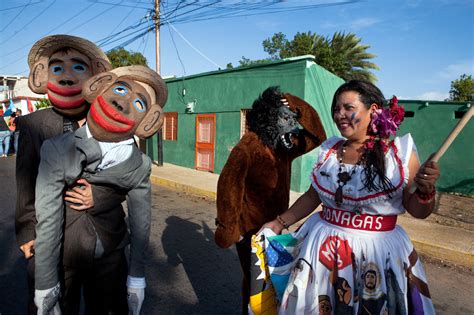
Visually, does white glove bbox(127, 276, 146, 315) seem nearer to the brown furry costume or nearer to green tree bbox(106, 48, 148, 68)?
the brown furry costume

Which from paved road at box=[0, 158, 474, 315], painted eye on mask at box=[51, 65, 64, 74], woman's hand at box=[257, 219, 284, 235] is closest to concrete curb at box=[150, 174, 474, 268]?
paved road at box=[0, 158, 474, 315]

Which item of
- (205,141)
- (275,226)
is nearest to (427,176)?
(275,226)

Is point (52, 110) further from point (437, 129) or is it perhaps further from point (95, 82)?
point (437, 129)

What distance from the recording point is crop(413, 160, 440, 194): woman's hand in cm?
133

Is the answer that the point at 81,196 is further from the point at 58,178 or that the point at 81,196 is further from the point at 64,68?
the point at 64,68

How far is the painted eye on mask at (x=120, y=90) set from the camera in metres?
1.70

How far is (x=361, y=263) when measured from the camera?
1.58 m

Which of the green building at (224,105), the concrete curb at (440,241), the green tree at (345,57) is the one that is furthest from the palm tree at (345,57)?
the concrete curb at (440,241)

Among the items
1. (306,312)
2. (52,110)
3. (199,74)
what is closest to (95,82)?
(52,110)

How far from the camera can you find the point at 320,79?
8.66 m

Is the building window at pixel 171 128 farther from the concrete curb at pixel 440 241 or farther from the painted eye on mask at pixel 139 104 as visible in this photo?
the painted eye on mask at pixel 139 104

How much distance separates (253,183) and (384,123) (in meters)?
0.97

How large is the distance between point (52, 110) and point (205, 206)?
5152mm

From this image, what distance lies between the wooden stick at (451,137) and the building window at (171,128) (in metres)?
11.1
